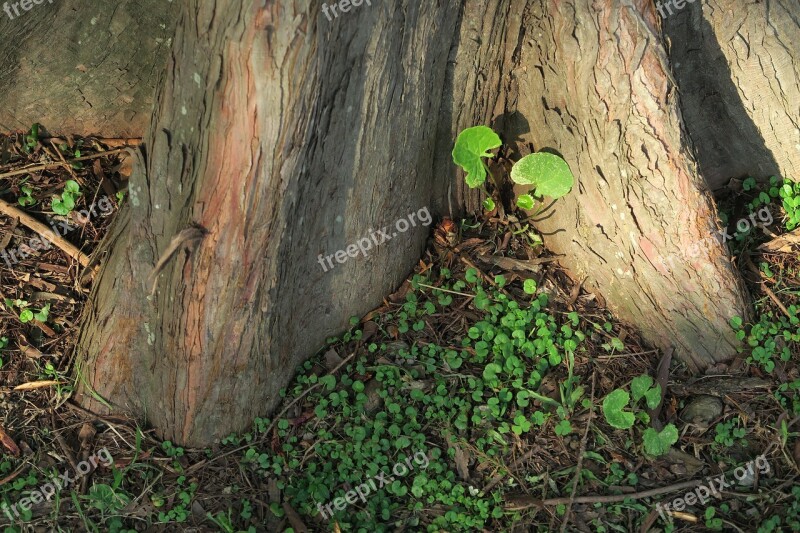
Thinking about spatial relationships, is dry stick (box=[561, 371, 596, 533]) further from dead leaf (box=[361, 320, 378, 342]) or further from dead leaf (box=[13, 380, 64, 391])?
dead leaf (box=[13, 380, 64, 391])

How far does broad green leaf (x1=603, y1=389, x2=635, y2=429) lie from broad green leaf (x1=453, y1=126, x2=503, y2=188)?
1.21 meters

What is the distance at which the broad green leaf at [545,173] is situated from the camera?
137 inches

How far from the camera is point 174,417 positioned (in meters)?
3.31

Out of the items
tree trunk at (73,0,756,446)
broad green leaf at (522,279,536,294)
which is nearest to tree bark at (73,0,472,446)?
tree trunk at (73,0,756,446)

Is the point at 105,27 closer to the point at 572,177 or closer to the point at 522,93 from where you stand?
the point at 522,93

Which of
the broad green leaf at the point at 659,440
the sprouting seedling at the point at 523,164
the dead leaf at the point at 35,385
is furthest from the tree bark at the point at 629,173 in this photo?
the dead leaf at the point at 35,385

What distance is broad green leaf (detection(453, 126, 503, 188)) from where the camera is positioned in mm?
3492

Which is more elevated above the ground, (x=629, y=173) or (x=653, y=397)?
(x=629, y=173)

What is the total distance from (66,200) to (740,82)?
144 inches

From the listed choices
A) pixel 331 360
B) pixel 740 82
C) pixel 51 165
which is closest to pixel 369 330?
pixel 331 360

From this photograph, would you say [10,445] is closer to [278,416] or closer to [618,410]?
[278,416]

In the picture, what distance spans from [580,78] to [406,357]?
1.56m

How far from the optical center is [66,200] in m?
3.71

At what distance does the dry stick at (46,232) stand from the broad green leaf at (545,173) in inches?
89.6
